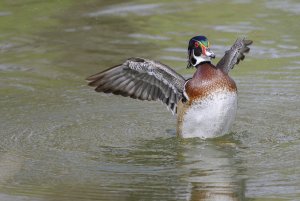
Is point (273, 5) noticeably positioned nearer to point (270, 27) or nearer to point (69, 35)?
point (270, 27)

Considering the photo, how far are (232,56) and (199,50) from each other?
36.8 inches

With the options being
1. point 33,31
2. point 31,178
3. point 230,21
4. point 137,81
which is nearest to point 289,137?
point 137,81

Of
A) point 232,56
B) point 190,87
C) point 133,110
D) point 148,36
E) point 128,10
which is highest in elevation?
point 232,56

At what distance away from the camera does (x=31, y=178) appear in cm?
993

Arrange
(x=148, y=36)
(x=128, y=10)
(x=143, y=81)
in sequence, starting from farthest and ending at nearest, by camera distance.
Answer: (x=128, y=10), (x=148, y=36), (x=143, y=81)

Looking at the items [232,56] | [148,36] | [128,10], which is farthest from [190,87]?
[128,10]

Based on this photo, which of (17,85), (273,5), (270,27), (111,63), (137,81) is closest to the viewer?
(137,81)

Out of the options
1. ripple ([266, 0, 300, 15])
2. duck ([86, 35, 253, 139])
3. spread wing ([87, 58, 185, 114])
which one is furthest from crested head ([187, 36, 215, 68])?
ripple ([266, 0, 300, 15])

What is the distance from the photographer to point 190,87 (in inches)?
458

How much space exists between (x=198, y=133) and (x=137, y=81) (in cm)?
119

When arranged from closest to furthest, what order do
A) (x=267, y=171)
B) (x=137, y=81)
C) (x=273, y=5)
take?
(x=267, y=171) < (x=137, y=81) < (x=273, y=5)

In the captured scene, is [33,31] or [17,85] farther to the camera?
[33,31]

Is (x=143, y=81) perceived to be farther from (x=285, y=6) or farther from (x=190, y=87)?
(x=285, y=6)

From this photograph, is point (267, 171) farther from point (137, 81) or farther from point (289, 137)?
point (137, 81)
